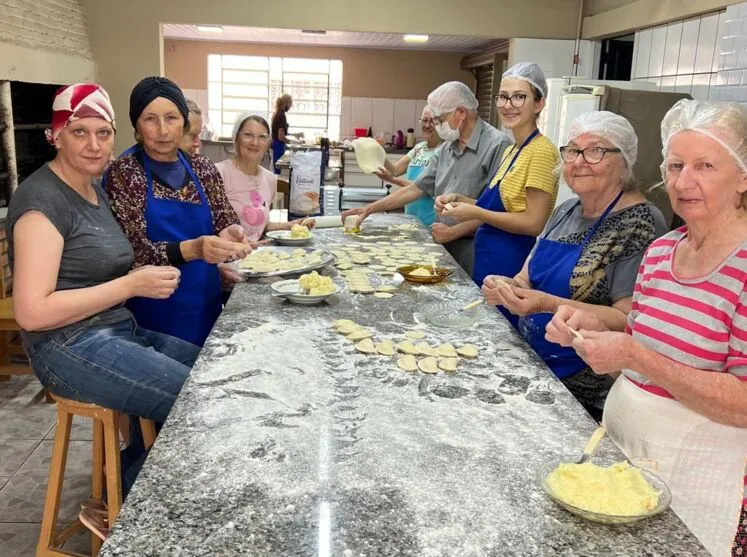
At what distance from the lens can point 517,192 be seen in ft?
9.23

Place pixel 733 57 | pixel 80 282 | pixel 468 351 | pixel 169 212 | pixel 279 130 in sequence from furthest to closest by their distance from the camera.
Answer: pixel 279 130 → pixel 733 57 → pixel 169 212 → pixel 80 282 → pixel 468 351

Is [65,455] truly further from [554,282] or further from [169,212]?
[554,282]

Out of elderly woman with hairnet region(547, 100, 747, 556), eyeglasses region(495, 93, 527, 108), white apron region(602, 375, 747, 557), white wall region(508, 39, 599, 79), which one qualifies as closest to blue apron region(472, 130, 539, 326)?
eyeglasses region(495, 93, 527, 108)

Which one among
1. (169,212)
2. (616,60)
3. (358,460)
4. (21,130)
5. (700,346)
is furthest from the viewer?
(616,60)

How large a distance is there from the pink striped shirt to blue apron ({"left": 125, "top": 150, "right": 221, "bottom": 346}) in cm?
167

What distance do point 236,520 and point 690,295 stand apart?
3.67 ft

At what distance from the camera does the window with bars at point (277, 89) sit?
11.1m

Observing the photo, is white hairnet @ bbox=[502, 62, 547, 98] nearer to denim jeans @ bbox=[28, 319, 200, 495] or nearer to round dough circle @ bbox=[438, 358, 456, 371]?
round dough circle @ bbox=[438, 358, 456, 371]

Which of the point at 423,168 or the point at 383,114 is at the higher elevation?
the point at 383,114

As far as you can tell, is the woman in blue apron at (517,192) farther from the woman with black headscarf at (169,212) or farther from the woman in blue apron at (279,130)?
the woman in blue apron at (279,130)

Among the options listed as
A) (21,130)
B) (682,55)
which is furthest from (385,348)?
(21,130)

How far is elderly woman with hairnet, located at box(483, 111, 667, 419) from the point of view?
6.17 ft

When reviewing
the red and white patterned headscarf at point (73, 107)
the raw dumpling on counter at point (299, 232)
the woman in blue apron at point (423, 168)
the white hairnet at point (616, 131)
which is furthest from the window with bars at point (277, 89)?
the white hairnet at point (616, 131)

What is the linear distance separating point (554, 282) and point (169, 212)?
1.49 metres
